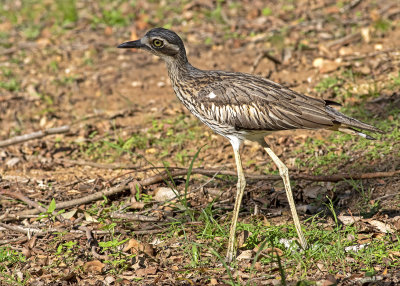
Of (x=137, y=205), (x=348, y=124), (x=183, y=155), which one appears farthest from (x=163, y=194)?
(x=348, y=124)

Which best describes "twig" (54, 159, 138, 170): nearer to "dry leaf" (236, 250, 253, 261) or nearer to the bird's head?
the bird's head

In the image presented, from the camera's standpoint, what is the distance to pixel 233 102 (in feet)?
14.6

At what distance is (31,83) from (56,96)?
0.58 metres

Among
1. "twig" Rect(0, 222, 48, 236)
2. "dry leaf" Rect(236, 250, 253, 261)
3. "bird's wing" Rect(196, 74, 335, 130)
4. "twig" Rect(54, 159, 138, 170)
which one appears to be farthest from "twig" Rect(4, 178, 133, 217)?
"dry leaf" Rect(236, 250, 253, 261)

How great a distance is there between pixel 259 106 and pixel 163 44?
3.39ft

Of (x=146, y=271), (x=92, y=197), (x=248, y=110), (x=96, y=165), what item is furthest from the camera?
(x=96, y=165)

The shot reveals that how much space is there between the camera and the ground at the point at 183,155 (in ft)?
13.9

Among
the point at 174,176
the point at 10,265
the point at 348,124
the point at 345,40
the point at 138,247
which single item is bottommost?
the point at 10,265

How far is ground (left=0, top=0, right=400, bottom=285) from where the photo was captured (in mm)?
4227

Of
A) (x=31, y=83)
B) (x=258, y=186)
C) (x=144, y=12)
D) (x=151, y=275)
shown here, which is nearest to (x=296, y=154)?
(x=258, y=186)

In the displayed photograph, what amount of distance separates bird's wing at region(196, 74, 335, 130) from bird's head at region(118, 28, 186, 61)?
1.54 ft

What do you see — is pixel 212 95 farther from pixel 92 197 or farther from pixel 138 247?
pixel 92 197

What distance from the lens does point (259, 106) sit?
4410mm

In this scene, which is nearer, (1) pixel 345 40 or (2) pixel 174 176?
(2) pixel 174 176
